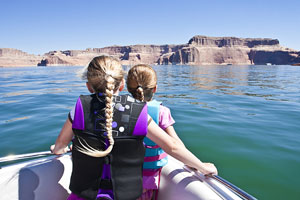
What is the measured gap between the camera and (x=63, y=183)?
1938 mm

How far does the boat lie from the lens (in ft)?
5.33

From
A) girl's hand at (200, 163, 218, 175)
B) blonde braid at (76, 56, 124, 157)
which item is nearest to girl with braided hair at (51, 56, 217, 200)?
blonde braid at (76, 56, 124, 157)

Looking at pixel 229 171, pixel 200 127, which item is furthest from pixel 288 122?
pixel 229 171

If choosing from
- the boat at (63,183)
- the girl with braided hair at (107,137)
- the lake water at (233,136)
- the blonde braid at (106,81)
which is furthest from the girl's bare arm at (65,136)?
the lake water at (233,136)

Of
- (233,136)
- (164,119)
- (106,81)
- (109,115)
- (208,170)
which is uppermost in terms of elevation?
(106,81)

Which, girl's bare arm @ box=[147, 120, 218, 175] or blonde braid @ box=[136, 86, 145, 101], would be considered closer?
girl's bare arm @ box=[147, 120, 218, 175]

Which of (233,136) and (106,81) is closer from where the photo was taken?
Answer: (106,81)

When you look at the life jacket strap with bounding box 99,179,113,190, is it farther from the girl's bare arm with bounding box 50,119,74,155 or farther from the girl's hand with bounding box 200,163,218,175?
the girl's hand with bounding box 200,163,218,175

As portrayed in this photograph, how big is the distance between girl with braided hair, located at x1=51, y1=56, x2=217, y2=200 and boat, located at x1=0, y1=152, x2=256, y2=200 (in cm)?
57

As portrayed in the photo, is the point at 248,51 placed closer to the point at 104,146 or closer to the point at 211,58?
the point at 211,58

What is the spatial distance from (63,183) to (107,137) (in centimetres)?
110

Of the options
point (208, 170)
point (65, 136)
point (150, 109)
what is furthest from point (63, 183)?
point (208, 170)

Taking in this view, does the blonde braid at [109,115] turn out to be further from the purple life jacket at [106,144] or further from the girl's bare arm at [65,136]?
the girl's bare arm at [65,136]

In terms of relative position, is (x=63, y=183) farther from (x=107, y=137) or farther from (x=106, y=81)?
(x=106, y=81)
